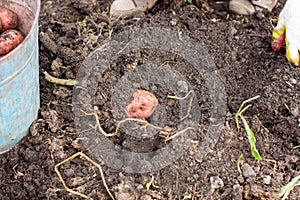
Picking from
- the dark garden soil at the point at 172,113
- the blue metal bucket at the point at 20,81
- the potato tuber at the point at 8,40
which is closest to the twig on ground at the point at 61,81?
the dark garden soil at the point at 172,113

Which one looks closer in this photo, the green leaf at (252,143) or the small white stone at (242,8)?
the green leaf at (252,143)

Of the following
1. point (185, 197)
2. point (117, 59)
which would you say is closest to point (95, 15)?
point (117, 59)

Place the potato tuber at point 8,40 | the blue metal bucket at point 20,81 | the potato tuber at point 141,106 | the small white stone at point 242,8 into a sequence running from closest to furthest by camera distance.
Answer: the blue metal bucket at point 20,81
the potato tuber at point 8,40
the potato tuber at point 141,106
the small white stone at point 242,8

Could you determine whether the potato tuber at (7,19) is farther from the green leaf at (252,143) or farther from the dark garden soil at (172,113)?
the green leaf at (252,143)

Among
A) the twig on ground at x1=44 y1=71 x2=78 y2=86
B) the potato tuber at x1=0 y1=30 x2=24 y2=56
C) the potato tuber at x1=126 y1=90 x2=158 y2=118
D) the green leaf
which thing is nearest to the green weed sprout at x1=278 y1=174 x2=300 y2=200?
the green leaf

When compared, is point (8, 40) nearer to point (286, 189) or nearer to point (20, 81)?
point (20, 81)

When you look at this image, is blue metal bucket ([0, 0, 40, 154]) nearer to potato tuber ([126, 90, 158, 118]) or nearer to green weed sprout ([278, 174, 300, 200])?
potato tuber ([126, 90, 158, 118])

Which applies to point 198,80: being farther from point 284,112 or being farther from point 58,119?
point 58,119
